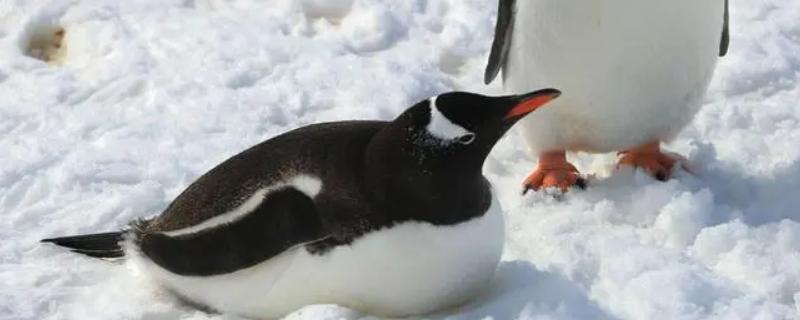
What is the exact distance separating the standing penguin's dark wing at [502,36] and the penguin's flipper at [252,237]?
79 cm

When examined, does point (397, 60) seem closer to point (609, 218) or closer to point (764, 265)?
point (609, 218)

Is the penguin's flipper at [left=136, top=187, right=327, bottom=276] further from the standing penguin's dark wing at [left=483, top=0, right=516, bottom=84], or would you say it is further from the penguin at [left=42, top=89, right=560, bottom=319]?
the standing penguin's dark wing at [left=483, top=0, right=516, bottom=84]

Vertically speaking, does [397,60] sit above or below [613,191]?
above

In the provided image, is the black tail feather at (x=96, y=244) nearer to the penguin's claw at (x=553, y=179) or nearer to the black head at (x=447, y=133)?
the black head at (x=447, y=133)

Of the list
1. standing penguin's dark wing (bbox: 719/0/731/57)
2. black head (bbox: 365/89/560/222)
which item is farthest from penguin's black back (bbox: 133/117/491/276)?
standing penguin's dark wing (bbox: 719/0/731/57)

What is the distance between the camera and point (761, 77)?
3.08 meters

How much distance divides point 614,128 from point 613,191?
0.14 m

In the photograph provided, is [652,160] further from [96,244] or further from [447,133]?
[96,244]

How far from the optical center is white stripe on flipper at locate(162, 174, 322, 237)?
1.96 metres

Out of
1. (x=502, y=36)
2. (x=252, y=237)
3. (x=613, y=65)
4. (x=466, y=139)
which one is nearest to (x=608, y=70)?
(x=613, y=65)

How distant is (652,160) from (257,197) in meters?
1.00

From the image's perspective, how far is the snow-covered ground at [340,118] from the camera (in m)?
2.10

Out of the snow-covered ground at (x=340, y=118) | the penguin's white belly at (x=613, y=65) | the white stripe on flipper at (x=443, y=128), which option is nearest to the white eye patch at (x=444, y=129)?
the white stripe on flipper at (x=443, y=128)

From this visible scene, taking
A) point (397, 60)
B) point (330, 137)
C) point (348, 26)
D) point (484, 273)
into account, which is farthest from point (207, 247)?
point (348, 26)
